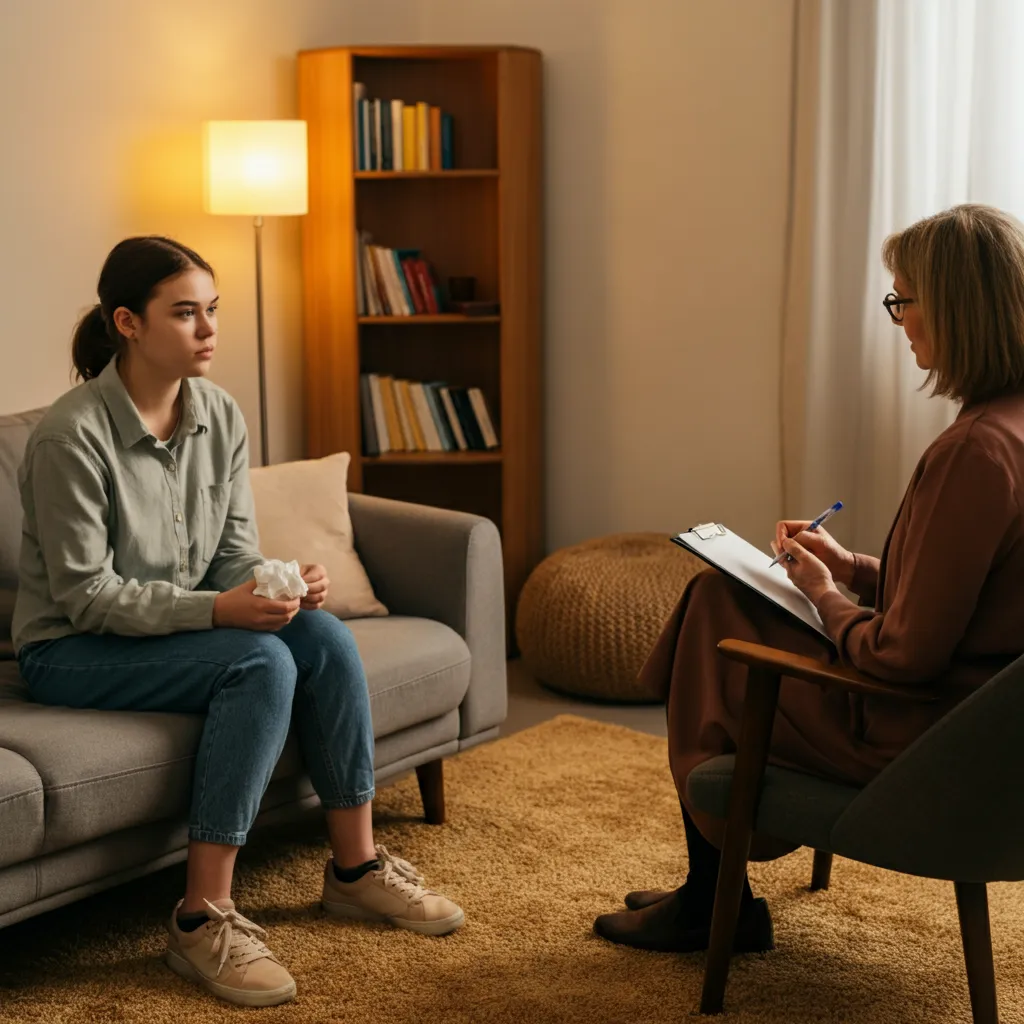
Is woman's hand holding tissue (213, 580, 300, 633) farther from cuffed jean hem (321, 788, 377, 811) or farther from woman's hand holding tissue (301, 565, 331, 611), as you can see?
cuffed jean hem (321, 788, 377, 811)

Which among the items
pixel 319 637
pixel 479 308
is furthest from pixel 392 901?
pixel 479 308

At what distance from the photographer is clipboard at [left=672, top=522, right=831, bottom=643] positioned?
2047mm

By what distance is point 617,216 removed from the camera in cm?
422

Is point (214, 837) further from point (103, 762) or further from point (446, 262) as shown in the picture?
point (446, 262)

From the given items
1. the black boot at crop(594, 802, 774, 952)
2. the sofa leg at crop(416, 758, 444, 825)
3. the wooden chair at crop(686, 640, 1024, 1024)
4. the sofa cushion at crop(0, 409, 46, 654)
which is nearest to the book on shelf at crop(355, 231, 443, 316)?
the sofa cushion at crop(0, 409, 46, 654)

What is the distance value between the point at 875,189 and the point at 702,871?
2189mm

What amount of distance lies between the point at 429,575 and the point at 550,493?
5.23 ft

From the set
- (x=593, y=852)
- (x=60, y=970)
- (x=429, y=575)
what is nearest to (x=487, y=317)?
(x=429, y=575)

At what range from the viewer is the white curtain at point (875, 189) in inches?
138

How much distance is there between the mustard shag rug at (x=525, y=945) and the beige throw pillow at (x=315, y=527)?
461mm

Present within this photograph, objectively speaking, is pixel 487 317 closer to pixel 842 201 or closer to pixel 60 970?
pixel 842 201

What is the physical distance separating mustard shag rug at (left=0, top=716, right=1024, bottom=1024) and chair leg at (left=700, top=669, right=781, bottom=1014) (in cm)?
11

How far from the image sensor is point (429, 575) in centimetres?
287

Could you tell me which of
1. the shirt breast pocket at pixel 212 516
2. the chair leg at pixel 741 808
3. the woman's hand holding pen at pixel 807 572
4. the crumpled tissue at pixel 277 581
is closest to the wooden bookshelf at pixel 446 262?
the shirt breast pocket at pixel 212 516
